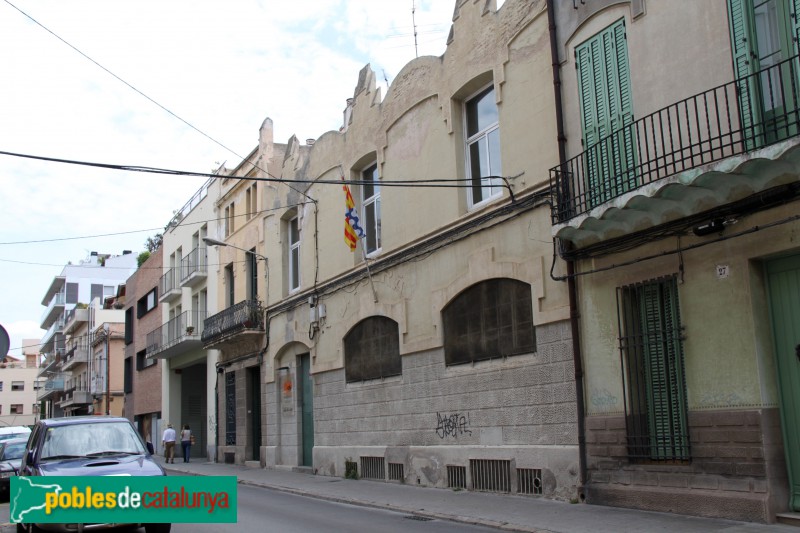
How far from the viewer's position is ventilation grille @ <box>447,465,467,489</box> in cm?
1509

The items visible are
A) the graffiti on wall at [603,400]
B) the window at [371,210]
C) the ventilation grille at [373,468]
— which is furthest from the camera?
the window at [371,210]

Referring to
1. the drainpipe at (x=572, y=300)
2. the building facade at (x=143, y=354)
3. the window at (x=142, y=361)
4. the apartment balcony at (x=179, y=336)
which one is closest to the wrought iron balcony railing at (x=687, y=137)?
the drainpipe at (x=572, y=300)

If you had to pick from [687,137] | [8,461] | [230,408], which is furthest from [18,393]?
[687,137]

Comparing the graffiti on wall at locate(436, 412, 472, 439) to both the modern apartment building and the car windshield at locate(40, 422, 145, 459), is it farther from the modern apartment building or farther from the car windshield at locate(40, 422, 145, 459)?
the modern apartment building

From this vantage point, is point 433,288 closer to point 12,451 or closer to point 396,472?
point 396,472

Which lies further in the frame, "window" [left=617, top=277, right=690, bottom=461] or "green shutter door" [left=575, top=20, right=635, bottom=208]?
"green shutter door" [left=575, top=20, right=635, bottom=208]

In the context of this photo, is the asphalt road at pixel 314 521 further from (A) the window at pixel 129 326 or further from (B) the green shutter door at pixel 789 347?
(A) the window at pixel 129 326

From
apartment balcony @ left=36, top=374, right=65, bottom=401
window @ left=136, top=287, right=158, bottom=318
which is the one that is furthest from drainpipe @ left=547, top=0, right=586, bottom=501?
apartment balcony @ left=36, top=374, right=65, bottom=401

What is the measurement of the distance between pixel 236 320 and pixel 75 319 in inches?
1772

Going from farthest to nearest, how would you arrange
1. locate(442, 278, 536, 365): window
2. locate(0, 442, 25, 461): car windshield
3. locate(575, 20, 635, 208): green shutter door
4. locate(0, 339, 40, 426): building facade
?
1. locate(0, 339, 40, 426): building facade
2. locate(0, 442, 25, 461): car windshield
3. locate(442, 278, 536, 365): window
4. locate(575, 20, 635, 208): green shutter door

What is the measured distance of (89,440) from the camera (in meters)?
10.6

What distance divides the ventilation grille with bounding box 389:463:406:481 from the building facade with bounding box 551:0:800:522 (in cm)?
604

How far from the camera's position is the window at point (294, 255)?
24347 millimetres

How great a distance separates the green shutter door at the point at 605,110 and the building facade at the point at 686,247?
32 millimetres
